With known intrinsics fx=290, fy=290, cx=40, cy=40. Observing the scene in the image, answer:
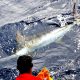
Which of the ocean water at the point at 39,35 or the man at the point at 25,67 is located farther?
the ocean water at the point at 39,35

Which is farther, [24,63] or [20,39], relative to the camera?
[20,39]

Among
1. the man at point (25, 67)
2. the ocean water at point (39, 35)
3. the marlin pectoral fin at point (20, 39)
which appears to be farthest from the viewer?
the marlin pectoral fin at point (20, 39)

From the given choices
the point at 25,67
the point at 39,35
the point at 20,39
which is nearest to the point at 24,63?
the point at 25,67

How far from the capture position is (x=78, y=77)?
6277 mm

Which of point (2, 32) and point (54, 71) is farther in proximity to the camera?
point (2, 32)

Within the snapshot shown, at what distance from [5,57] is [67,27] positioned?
248 cm

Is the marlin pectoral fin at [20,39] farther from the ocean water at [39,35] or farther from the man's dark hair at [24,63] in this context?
the man's dark hair at [24,63]

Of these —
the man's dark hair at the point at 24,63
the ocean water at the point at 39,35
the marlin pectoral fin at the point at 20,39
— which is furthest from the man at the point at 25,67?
the marlin pectoral fin at the point at 20,39

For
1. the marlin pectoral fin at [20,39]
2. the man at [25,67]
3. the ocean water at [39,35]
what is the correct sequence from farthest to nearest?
1. the marlin pectoral fin at [20,39]
2. the ocean water at [39,35]
3. the man at [25,67]

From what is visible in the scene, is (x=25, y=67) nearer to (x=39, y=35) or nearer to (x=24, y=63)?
(x=24, y=63)

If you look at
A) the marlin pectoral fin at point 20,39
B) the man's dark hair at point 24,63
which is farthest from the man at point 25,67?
the marlin pectoral fin at point 20,39

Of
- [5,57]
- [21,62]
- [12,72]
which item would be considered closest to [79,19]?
[5,57]

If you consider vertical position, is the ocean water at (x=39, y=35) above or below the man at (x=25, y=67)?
below

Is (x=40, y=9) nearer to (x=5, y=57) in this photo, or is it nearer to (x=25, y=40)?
(x=25, y=40)
